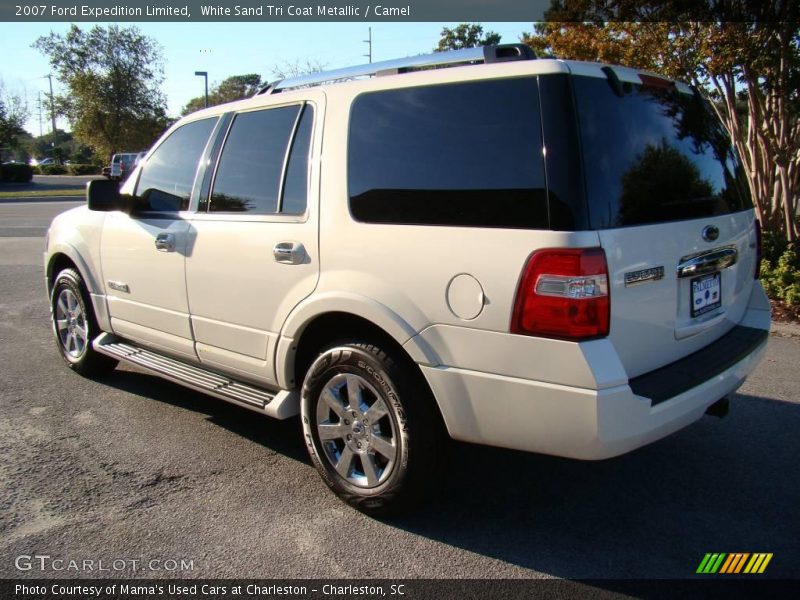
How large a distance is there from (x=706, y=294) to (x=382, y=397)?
1.55 metres

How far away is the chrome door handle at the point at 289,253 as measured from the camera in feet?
10.8

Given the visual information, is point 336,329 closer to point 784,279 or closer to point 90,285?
point 90,285

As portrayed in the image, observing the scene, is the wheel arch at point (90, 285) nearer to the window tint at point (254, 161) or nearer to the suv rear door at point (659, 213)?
the window tint at point (254, 161)

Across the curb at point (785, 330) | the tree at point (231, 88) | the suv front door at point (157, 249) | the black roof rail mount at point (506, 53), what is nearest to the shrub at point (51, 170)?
the tree at point (231, 88)

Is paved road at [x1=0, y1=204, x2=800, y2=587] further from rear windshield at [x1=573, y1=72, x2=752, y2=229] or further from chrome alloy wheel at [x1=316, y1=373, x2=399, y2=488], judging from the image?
rear windshield at [x1=573, y1=72, x2=752, y2=229]

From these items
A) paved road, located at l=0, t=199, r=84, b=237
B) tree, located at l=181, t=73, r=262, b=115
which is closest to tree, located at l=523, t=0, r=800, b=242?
paved road, located at l=0, t=199, r=84, b=237

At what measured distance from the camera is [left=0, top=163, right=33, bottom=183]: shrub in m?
41.5

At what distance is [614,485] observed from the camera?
11.5 ft

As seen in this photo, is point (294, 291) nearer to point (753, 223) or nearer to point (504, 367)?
point (504, 367)

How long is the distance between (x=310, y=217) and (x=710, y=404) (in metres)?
2.04

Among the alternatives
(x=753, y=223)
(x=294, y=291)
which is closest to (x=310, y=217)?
(x=294, y=291)

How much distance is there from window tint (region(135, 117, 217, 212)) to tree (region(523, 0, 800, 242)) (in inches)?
247

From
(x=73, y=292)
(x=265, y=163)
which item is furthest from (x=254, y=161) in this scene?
(x=73, y=292)

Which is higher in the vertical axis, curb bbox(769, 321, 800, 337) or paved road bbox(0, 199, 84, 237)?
paved road bbox(0, 199, 84, 237)
